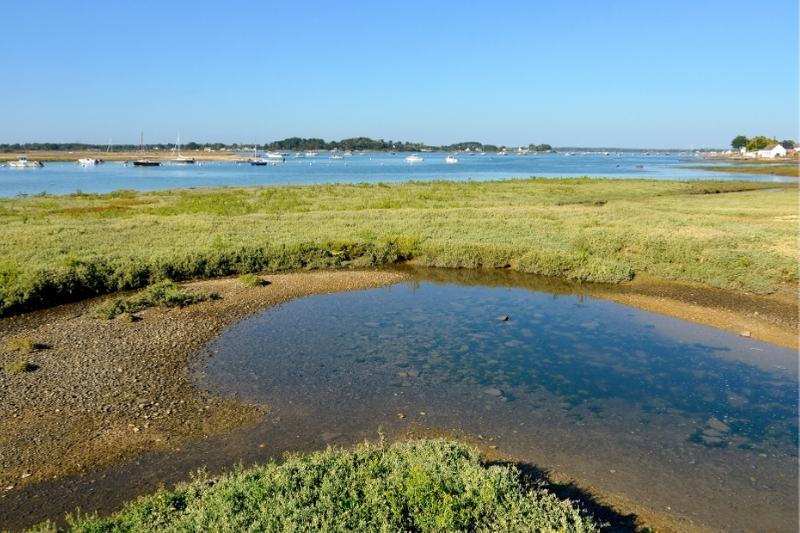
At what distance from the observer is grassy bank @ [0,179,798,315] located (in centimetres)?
2425

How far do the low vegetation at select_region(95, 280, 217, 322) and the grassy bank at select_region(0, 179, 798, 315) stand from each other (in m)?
2.59

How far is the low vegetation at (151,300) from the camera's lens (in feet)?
64.1

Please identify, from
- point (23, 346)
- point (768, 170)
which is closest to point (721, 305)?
point (23, 346)

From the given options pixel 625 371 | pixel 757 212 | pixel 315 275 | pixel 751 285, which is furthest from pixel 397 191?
pixel 625 371

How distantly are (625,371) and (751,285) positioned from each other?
1133 cm

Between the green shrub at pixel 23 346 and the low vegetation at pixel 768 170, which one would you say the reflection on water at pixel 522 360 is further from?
the low vegetation at pixel 768 170

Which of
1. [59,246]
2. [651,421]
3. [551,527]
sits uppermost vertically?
[59,246]

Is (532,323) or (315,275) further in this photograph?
(315,275)

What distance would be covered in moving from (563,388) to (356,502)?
8.12m

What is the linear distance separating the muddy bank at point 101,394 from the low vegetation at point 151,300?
464mm

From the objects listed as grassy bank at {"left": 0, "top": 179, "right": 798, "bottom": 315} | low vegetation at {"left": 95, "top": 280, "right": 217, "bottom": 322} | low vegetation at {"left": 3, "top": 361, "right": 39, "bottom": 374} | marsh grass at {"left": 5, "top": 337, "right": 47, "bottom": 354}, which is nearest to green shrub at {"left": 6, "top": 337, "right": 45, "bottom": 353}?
marsh grass at {"left": 5, "top": 337, "right": 47, "bottom": 354}

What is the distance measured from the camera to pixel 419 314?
21.3m

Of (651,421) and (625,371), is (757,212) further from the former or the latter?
(651,421)

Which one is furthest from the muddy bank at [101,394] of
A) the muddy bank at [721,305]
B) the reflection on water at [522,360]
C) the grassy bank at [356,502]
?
the muddy bank at [721,305]
